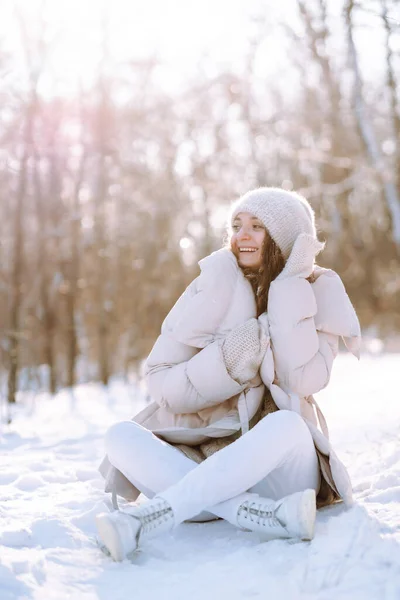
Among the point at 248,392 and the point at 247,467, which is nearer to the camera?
the point at 247,467

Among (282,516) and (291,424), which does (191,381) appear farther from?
(282,516)

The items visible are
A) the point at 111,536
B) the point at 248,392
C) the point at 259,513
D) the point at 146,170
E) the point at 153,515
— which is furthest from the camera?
the point at 146,170

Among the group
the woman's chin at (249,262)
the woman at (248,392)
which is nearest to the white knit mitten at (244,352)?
the woman at (248,392)

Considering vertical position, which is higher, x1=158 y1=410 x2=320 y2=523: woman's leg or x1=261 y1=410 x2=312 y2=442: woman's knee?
x1=261 y1=410 x2=312 y2=442: woman's knee

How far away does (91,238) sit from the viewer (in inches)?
465

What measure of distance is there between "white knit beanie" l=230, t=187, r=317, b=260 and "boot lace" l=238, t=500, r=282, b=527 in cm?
113

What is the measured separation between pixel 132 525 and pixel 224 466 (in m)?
0.38

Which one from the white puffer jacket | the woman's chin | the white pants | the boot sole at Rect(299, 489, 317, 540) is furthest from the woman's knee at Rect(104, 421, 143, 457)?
the woman's chin

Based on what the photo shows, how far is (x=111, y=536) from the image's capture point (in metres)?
2.14

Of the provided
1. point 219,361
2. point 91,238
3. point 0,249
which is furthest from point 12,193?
point 219,361

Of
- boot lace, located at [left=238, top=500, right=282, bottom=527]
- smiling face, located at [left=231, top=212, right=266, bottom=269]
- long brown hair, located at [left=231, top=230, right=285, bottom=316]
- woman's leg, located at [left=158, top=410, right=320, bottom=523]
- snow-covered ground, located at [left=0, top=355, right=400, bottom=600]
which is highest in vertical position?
smiling face, located at [left=231, top=212, right=266, bottom=269]

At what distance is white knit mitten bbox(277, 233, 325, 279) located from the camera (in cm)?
283

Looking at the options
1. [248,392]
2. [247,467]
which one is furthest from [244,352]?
[247,467]

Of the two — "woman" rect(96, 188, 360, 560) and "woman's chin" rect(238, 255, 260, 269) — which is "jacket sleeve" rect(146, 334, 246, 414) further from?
"woman's chin" rect(238, 255, 260, 269)
